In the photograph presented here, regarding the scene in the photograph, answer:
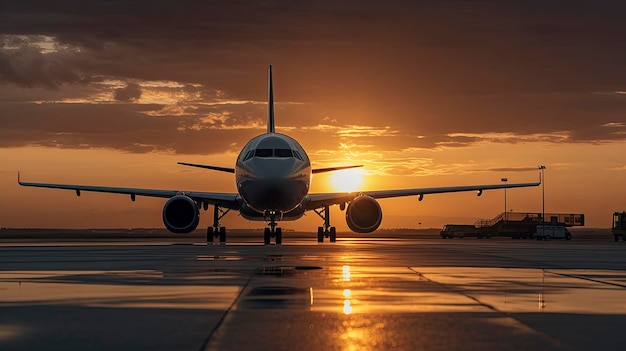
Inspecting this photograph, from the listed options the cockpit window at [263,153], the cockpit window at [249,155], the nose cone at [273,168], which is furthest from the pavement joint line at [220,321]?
the cockpit window at [249,155]

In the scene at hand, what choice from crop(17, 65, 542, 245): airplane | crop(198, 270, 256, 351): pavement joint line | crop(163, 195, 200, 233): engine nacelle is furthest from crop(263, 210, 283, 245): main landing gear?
crop(198, 270, 256, 351): pavement joint line

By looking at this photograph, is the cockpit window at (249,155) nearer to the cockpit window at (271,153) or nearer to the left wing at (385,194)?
the cockpit window at (271,153)

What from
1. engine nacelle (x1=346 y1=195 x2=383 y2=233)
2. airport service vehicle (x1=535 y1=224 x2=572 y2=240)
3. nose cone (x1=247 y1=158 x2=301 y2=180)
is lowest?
airport service vehicle (x1=535 y1=224 x2=572 y2=240)

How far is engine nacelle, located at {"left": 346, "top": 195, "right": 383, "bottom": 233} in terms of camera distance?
49.2 metres

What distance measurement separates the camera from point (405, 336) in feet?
30.9

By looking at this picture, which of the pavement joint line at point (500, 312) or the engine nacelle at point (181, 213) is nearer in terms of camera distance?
the pavement joint line at point (500, 312)

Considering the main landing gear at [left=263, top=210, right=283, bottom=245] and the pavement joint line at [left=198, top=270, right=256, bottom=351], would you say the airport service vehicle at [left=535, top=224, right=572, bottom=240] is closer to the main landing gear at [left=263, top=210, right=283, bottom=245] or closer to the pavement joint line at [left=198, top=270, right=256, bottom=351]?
the main landing gear at [left=263, top=210, right=283, bottom=245]

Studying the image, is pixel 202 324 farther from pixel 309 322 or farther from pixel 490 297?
pixel 490 297

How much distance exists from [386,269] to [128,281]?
6672 mm

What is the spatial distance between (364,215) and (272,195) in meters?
8.13

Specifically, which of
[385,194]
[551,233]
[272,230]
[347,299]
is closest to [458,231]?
[551,233]

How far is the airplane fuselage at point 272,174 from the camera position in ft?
140

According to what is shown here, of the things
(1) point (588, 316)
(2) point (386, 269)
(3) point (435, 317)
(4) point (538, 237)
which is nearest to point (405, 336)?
(3) point (435, 317)

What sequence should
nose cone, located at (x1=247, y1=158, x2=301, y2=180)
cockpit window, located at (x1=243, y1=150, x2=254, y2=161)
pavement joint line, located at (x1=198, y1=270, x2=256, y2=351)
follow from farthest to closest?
cockpit window, located at (x1=243, y1=150, x2=254, y2=161) → nose cone, located at (x1=247, y1=158, x2=301, y2=180) → pavement joint line, located at (x1=198, y1=270, x2=256, y2=351)
